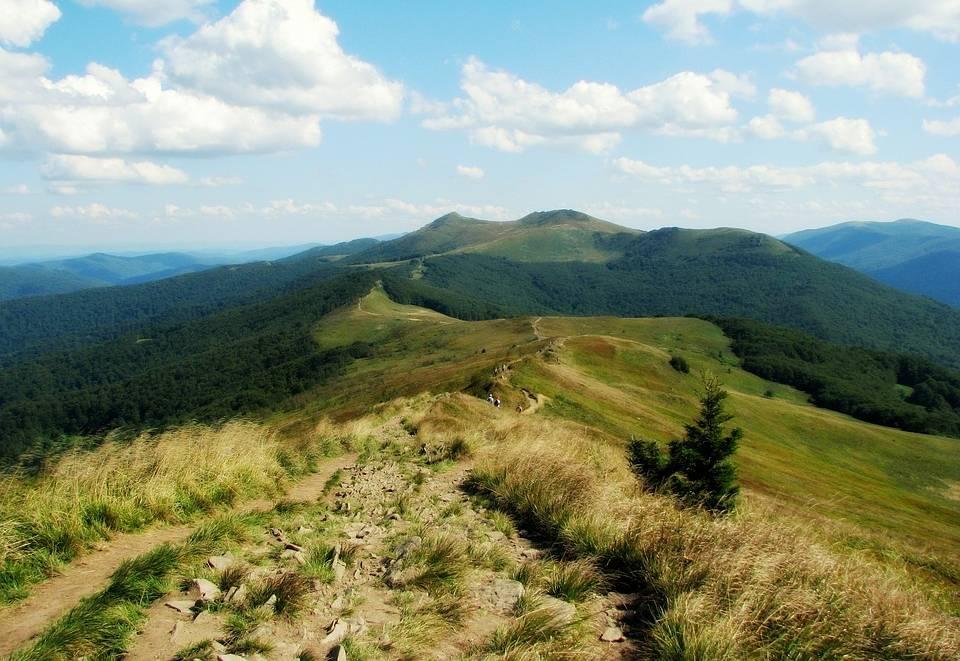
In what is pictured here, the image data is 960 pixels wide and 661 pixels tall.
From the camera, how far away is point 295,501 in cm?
995

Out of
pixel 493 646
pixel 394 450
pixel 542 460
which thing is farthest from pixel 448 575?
pixel 394 450

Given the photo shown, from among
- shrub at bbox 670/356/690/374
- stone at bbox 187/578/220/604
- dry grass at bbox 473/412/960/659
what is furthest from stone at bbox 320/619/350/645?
shrub at bbox 670/356/690/374

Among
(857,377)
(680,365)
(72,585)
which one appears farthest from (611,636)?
(857,377)

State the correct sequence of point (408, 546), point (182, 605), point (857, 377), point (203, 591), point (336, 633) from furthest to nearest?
point (857, 377)
point (408, 546)
point (203, 591)
point (182, 605)
point (336, 633)

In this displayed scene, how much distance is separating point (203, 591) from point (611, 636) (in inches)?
171

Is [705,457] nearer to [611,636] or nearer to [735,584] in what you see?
[735,584]

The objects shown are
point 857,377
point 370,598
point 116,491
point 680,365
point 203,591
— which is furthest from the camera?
point 857,377

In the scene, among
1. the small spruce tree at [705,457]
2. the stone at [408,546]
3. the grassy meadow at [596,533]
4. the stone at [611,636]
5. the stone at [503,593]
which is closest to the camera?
the grassy meadow at [596,533]

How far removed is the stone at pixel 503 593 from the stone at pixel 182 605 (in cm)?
313

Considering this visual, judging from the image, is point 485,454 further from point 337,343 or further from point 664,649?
point 337,343

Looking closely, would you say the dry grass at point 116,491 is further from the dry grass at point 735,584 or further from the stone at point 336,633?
the dry grass at point 735,584

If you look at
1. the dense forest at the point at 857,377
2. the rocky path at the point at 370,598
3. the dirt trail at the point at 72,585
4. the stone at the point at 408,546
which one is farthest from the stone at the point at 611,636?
the dense forest at the point at 857,377

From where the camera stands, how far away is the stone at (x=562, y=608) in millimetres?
5745

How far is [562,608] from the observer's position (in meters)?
5.87
